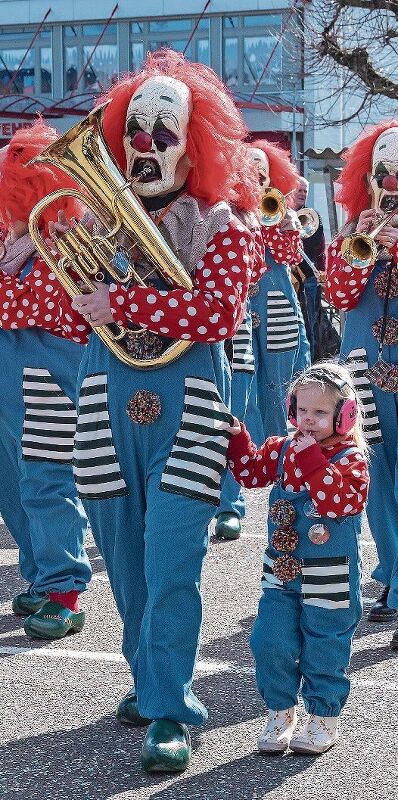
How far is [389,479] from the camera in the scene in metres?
5.47

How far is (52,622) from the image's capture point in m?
5.36

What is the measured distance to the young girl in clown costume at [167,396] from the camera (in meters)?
3.89

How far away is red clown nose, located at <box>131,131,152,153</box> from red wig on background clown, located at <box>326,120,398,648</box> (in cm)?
143

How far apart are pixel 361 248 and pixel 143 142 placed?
58.7 inches

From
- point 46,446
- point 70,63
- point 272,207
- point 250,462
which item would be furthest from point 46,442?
point 70,63

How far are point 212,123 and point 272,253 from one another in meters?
3.85

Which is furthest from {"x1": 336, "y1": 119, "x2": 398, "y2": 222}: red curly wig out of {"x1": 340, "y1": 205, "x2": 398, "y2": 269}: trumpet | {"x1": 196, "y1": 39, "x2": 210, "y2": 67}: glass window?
{"x1": 196, "y1": 39, "x2": 210, "y2": 67}: glass window

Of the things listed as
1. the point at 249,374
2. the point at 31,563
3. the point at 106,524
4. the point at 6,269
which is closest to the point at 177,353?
the point at 106,524

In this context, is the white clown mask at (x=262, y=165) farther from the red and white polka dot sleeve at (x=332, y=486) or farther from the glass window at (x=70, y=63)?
the glass window at (x=70, y=63)

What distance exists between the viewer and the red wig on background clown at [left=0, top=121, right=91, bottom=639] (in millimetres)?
5398

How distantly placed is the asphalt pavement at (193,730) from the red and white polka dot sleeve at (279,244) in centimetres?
249

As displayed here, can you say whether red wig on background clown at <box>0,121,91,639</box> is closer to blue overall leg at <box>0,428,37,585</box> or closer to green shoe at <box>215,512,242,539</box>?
blue overall leg at <box>0,428,37,585</box>

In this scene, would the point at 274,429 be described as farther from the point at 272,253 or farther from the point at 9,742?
the point at 9,742

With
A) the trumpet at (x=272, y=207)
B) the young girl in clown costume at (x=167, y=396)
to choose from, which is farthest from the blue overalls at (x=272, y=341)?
the young girl in clown costume at (x=167, y=396)
